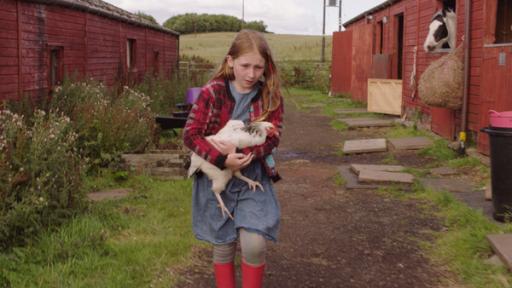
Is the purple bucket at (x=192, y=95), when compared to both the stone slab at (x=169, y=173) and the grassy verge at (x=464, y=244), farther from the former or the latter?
the grassy verge at (x=464, y=244)

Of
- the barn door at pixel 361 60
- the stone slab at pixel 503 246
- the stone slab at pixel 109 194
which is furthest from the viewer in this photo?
the barn door at pixel 361 60

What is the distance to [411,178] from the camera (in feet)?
24.0

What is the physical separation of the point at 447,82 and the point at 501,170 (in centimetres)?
437

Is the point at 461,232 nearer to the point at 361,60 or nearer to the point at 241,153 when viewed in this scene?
the point at 241,153

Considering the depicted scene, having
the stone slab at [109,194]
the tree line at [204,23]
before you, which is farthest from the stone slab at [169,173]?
the tree line at [204,23]

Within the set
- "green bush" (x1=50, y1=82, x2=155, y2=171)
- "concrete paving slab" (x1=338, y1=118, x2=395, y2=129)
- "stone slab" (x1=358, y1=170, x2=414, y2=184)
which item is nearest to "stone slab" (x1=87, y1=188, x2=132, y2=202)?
"green bush" (x1=50, y1=82, x2=155, y2=171)

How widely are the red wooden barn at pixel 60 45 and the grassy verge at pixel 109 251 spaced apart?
3.99 metres

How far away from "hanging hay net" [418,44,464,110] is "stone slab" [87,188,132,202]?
5411 millimetres

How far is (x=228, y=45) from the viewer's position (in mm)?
65750

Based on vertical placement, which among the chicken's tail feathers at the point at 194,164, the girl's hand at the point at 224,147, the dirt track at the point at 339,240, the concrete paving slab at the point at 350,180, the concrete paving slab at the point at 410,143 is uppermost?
the girl's hand at the point at 224,147

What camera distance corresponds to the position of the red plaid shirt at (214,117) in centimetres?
303

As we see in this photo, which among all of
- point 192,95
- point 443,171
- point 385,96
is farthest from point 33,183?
point 385,96

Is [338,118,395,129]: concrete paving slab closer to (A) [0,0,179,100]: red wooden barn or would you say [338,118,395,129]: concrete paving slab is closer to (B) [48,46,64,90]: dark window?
(A) [0,0,179,100]: red wooden barn

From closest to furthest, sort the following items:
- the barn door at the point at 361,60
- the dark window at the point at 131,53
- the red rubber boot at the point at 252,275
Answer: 1. the red rubber boot at the point at 252,275
2. the dark window at the point at 131,53
3. the barn door at the point at 361,60
